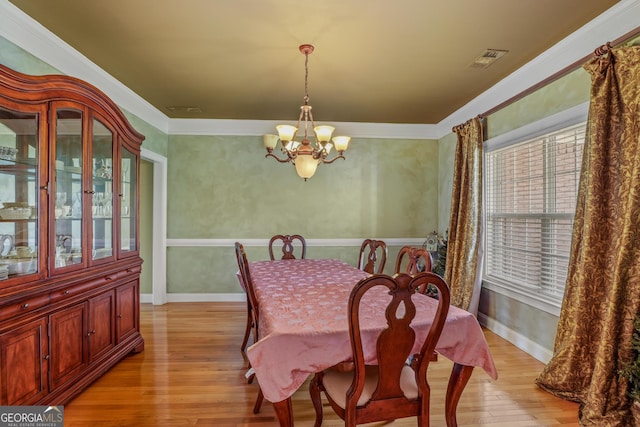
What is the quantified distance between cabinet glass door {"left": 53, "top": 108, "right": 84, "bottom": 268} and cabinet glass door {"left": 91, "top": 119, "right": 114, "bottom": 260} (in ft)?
0.46

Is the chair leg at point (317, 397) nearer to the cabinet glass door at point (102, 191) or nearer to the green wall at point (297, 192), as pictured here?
the cabinet glass door at point (102, 191)

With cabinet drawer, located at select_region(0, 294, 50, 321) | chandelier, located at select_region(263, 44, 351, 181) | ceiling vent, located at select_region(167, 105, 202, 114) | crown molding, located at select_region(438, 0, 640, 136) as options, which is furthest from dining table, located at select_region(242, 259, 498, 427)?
ceiling vent, located at select_region(167, 105, 202, 114)

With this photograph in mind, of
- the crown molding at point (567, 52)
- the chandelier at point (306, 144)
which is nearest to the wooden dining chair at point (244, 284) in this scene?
the chandelier at point (306, 144)

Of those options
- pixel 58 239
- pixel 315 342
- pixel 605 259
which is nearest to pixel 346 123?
pixel 605 259

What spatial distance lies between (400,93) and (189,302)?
12.9 feet

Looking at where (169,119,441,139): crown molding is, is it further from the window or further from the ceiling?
the window

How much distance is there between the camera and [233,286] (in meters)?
5.04

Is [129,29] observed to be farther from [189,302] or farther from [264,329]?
[189,302]

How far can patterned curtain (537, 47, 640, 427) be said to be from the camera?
205 cm

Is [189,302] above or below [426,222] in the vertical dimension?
below

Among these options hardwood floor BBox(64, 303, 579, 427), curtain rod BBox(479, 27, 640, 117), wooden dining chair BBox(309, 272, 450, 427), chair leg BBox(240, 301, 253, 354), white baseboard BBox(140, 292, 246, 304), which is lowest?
hardwood floor BBox(64, 303, 579, 427)

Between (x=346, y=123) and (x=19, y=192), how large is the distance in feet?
12.7

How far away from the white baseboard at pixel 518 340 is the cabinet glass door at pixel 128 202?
12.3ft

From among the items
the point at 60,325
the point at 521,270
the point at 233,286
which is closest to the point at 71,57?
the point at 60,325
